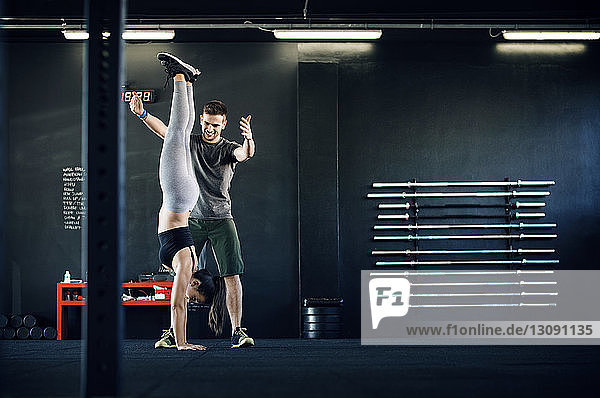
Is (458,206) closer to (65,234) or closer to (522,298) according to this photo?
(522,298)

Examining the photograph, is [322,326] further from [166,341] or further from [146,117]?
[146,117]

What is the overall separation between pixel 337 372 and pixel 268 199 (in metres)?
4.85

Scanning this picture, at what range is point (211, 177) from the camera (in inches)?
321

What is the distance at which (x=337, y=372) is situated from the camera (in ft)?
15.4

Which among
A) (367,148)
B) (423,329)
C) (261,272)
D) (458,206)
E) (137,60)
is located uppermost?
(137,60)

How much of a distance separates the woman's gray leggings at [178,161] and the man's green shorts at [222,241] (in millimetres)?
749

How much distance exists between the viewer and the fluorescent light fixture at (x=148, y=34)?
8.90m

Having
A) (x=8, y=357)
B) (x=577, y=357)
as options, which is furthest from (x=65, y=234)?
(x=577, y=357)

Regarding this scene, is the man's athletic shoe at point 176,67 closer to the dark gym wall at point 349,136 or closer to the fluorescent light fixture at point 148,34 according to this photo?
the fluorescent light fixture at point 148,34

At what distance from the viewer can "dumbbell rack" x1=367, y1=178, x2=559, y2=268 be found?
30.7 feet

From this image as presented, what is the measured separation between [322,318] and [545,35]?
388 centimetres

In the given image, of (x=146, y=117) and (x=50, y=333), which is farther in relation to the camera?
(x=50, y=333)

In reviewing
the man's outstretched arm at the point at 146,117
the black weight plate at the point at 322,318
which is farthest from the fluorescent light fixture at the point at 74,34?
the black weight plate at the point at 322,318

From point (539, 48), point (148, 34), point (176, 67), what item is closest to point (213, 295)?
point (176, 67)
